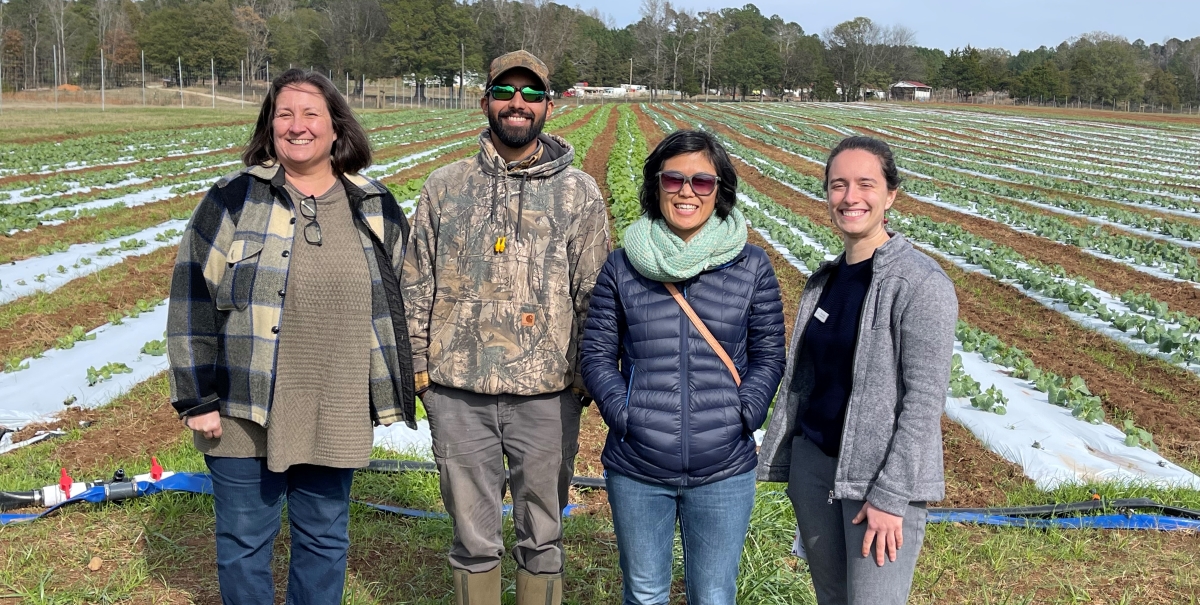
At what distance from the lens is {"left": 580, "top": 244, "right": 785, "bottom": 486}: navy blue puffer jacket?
2.49 m

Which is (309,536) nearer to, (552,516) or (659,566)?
(552,516)

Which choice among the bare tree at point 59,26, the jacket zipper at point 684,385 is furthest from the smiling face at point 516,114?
the bare tree at point 59,26

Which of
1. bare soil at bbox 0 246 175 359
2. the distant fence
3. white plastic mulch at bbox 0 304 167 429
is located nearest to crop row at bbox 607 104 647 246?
white plastic mulch at bbox 0 304 167 429

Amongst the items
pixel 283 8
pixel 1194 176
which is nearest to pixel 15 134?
pixel 1194 176

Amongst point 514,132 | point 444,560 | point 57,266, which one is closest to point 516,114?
point 514,132

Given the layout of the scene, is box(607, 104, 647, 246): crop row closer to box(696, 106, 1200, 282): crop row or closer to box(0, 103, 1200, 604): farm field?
box(0, 103, 1200, 604): farm field

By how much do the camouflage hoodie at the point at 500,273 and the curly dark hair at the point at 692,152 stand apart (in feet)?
0.84

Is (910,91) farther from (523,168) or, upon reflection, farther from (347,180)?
(347,180)

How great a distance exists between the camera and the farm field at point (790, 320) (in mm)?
3740

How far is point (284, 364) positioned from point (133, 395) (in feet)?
12.6

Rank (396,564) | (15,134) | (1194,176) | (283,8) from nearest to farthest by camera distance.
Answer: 1. (396,564)
2. (1194,176)
3. (15,134)
4. (283,8)

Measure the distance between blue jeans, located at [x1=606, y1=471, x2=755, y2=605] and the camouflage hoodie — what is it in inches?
21.0

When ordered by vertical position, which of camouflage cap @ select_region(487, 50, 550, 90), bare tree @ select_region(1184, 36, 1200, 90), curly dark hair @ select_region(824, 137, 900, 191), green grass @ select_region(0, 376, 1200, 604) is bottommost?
green grass @ select_region(0, 376, 1200, 604)

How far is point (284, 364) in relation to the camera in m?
2.71
